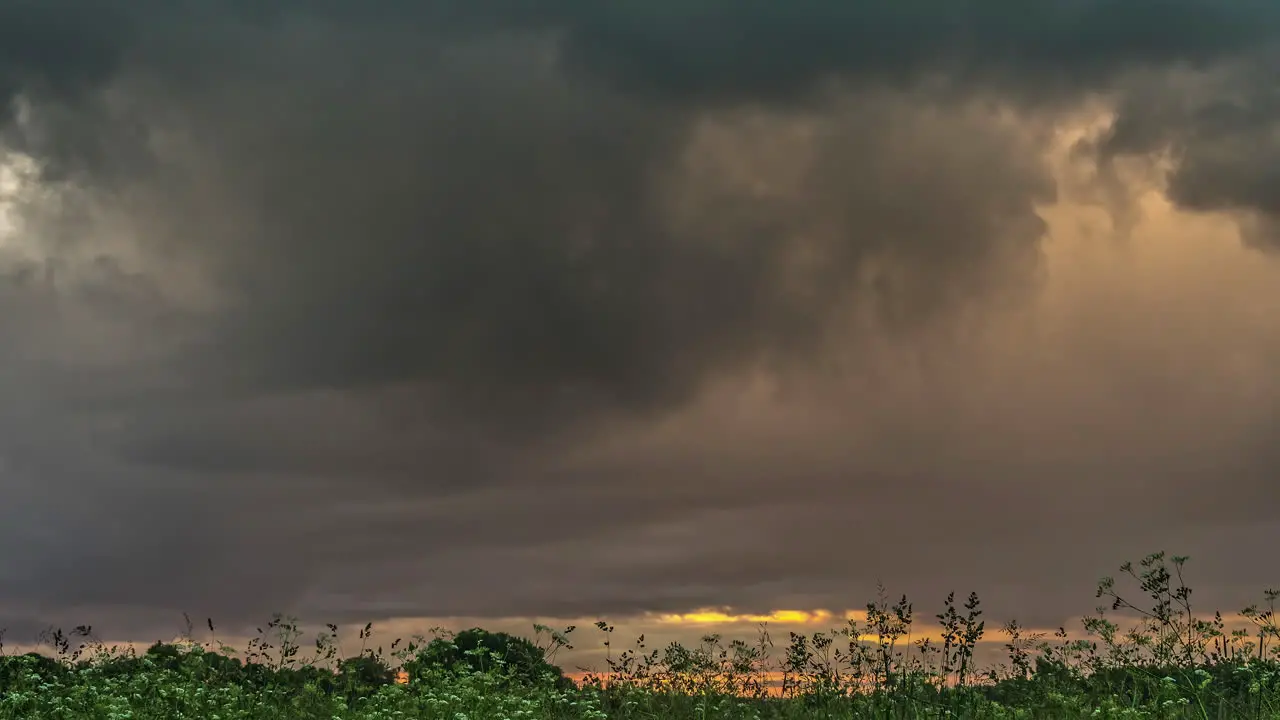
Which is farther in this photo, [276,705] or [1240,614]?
[276,705]

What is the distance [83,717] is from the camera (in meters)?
16.5

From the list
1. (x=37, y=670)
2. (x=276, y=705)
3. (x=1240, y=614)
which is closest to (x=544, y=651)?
(x=276, y=705)

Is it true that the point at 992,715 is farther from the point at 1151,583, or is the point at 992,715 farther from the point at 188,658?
the point at 188,658

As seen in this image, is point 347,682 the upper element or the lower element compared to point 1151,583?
lower

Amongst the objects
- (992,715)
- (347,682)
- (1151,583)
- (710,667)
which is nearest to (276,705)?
(347,682)

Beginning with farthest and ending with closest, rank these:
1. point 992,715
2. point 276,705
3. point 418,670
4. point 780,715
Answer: point 418,670 < point 276,705 < point 780,715 < point 992,715

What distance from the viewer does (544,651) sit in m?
21.3

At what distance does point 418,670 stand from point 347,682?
1.43m

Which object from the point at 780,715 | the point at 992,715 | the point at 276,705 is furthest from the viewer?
the point at 276,705

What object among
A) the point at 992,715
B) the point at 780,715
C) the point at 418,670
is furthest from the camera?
the point at 418,670

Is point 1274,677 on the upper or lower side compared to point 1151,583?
lower

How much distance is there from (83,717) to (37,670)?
630 centimetres

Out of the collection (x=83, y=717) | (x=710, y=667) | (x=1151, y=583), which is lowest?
(x=83, y=717)

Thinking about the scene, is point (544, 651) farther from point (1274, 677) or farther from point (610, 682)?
point (1274, 677)
